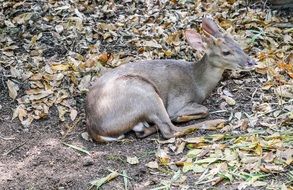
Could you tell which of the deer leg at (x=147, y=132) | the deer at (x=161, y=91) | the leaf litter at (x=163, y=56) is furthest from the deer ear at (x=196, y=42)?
the deer leg at (x=147, y=132)

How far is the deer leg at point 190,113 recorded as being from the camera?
6535mm

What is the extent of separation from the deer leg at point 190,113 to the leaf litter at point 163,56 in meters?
0.25

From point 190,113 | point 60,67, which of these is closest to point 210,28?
point 190,113

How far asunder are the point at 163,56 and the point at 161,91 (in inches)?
38.5

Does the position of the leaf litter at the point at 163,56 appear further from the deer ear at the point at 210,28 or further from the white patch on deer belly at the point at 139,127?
the deer ear at the point at 210,28

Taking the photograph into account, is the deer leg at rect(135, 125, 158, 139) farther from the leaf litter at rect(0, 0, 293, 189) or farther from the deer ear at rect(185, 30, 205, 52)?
the deer ear at rect(185, 30, 205, 52)

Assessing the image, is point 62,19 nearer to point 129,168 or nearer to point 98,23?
point 98,23

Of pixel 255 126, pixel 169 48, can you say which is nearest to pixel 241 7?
pixel 169 48

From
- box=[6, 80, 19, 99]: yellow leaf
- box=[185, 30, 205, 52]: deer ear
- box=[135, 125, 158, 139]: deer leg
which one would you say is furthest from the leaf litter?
box=[185, 30, 205, 52]: deer ear

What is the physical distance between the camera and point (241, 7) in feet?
27.9

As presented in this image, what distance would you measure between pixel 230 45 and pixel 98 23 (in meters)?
2.09

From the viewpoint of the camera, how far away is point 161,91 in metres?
6.64

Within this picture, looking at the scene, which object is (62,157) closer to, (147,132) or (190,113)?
(147,132)

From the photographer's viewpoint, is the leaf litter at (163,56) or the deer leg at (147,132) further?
the deer leg at (147,132)
